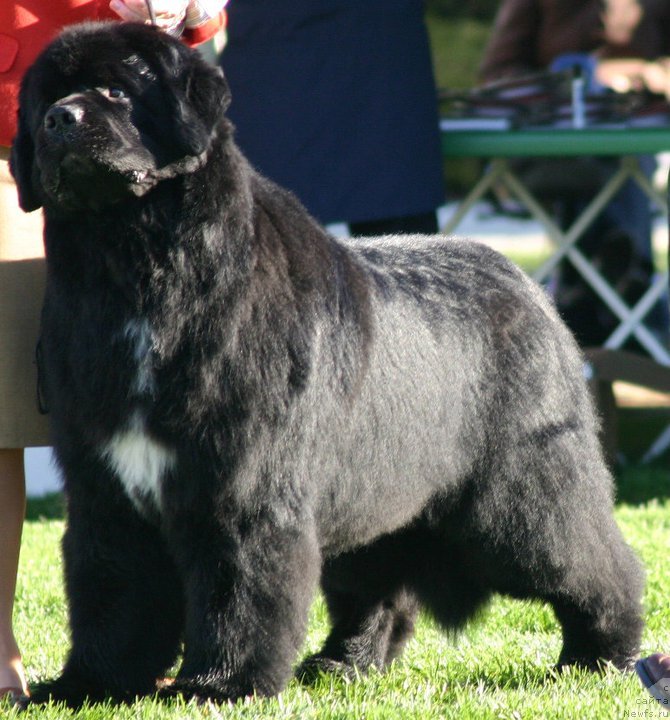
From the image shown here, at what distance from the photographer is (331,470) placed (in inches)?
121

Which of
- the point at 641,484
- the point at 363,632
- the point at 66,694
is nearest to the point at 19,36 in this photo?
the point at 66,694

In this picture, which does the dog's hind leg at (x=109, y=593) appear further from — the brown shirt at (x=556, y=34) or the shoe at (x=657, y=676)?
the brown shirt at (x=556, y=34)

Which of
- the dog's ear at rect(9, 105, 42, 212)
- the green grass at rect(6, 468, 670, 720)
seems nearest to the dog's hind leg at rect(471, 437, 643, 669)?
the green grass at rect(6, 468, 670, 720)

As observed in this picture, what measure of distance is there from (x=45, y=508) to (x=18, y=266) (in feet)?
10.4

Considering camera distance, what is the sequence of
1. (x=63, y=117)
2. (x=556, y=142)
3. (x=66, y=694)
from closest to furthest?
(x=63, y=117)
(x=66, y=694)
(x=556, y=142)

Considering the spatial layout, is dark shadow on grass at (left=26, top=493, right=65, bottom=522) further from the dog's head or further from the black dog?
the dog's head

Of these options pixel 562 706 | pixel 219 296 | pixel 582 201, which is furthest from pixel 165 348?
pixel 582 201

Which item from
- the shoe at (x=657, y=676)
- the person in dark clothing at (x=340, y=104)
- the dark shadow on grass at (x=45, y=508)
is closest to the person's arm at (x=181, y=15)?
the shoe at (x=657, y=676)

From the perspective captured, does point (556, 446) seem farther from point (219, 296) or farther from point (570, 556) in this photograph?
point (219, 296)

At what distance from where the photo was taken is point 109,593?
3010mm

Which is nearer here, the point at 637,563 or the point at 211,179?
the point at 211,179

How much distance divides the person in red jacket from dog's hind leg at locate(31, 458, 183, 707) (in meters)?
0.25

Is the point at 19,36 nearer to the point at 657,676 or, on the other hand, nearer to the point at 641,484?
the point at 657,676

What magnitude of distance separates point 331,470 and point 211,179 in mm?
759
